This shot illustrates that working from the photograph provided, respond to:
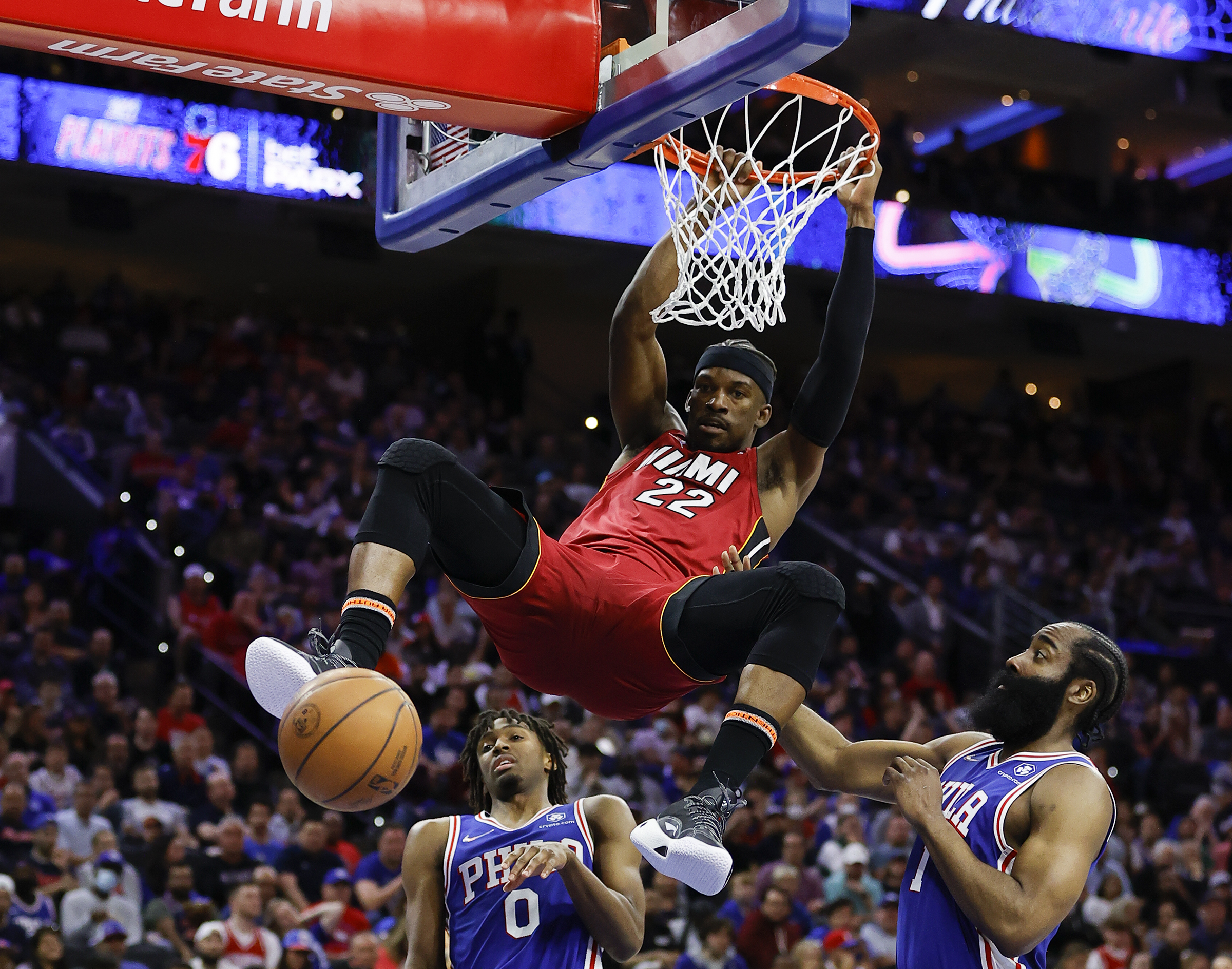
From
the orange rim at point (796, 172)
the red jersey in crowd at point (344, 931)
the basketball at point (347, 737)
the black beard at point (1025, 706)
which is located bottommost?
the red jersey in crowd at point (344, 931)

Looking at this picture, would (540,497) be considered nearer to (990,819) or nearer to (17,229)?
(17,229)

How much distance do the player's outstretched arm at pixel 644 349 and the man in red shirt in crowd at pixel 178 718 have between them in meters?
5.91

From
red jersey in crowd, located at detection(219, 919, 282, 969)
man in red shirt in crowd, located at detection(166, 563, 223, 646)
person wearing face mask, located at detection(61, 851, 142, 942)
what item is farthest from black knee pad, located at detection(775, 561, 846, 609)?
man in red shirt in crowd, located at detection(166, 563, 223, 646)

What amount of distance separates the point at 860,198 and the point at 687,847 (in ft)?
7.52

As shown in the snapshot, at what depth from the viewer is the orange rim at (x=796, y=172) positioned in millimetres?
5152

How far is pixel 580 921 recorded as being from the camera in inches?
230

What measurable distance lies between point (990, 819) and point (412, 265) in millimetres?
16479

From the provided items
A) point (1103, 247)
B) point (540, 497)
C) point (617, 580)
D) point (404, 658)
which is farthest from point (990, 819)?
point (1103, 247)

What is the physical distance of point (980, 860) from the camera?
4.60 meters

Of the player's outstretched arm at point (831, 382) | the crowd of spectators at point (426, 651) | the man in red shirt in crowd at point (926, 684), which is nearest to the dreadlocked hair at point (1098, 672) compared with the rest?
the player's outstretched arm at point (831, 382)

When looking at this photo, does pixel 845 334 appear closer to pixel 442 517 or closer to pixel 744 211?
pixel 744 211

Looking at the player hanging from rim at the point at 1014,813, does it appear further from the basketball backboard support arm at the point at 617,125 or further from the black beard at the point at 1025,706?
the basketball backboard support arm at the point at 617,125

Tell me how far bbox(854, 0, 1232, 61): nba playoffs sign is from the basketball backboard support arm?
44.2 ft

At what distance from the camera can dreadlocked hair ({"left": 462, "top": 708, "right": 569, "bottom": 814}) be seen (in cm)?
629
